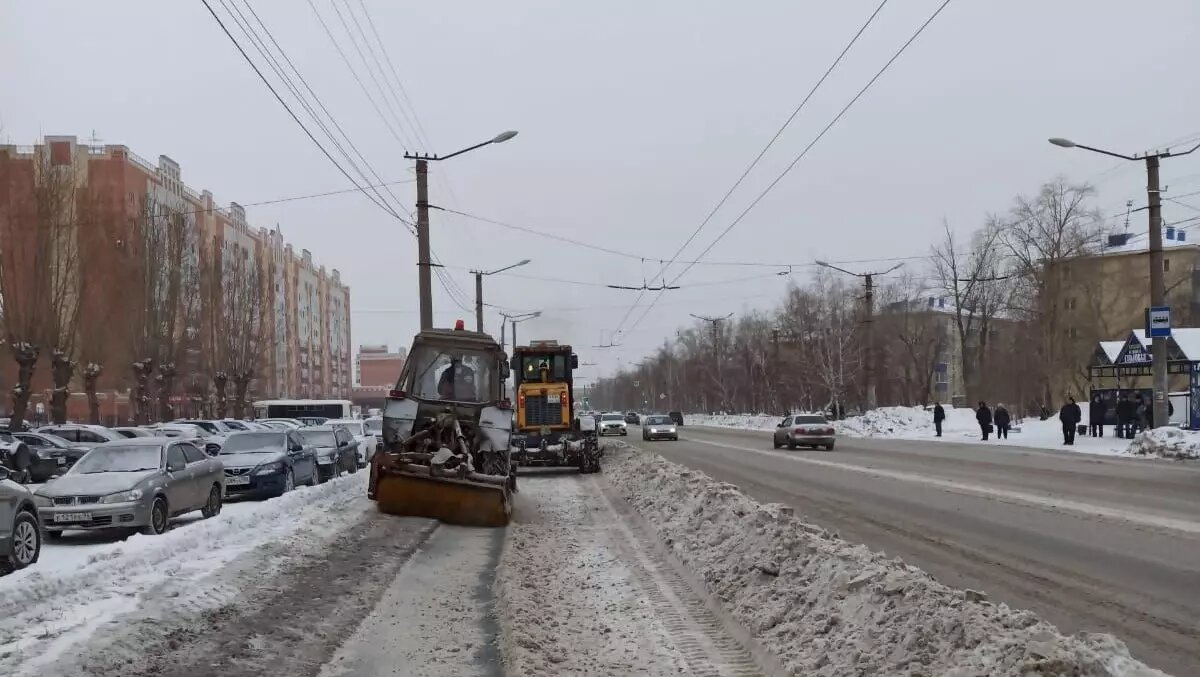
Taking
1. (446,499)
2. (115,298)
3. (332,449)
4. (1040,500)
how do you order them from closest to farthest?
(446,499) → (1040,500) → (332,449) → (115,298)

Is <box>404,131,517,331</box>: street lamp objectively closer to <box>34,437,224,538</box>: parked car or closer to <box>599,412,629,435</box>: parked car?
<box>34,437,224,538</box>: parked car

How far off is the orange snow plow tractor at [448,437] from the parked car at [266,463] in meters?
5.33

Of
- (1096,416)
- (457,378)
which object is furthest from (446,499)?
(1096,416)

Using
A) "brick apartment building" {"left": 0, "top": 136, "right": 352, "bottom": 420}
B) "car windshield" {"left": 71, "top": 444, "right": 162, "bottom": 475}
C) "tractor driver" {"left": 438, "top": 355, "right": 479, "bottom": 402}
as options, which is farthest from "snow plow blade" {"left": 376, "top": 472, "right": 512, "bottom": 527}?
"brick apartment building" {"left": 0, "top": 136, "right": 352, "bottom": 420}

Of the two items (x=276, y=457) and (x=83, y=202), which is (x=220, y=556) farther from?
(x=83, y=202)

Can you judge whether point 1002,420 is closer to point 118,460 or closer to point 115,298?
point 118,460

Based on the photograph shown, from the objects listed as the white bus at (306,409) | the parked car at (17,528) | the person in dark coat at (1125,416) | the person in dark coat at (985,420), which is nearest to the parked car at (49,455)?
the parked car at (17,528)

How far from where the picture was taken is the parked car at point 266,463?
19.5 metres

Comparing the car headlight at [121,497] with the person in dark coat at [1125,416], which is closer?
the car headlight at [121,497]

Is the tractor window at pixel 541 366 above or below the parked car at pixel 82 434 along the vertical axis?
above

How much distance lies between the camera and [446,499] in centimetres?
1432

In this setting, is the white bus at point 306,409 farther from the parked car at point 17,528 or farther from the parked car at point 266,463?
the parked car at point 17,528

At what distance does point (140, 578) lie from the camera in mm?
8445

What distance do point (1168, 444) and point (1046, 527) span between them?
650 inches
